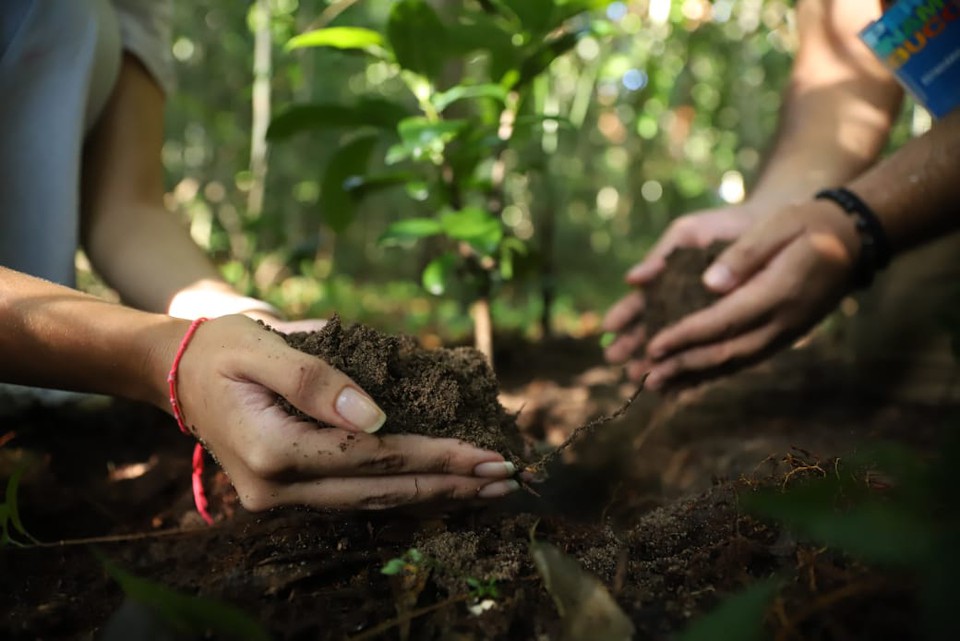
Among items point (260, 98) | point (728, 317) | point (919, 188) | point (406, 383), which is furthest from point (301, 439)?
point (260, 98)

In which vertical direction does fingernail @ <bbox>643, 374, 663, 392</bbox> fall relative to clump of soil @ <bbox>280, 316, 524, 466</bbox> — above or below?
below

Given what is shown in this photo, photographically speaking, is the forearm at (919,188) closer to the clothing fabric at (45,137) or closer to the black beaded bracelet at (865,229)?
the black beaded bracelet at (865,229)

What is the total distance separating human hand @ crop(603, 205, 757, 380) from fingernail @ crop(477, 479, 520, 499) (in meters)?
1.09

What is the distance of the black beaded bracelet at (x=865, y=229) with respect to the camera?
1.74 metres

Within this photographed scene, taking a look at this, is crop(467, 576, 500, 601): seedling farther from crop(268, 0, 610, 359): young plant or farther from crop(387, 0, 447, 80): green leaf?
crop(387, 0, 447, 80): green leaf

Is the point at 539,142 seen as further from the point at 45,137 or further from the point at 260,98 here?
the point at 45,137

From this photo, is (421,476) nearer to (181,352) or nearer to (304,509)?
(304,509)

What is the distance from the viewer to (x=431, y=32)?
1.67 metres

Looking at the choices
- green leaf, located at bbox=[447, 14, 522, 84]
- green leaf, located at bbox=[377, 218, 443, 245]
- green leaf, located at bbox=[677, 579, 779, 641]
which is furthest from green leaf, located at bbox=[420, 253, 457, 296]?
green leaf, located at bbox=[677, 579, 779, 641]

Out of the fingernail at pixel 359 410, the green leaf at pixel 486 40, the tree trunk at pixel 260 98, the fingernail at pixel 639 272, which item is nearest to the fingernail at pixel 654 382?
the fingernail at pixel 639 272

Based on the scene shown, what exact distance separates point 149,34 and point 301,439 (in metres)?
1.84

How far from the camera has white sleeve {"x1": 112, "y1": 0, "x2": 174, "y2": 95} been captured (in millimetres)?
2021

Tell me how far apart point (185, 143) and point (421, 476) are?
38.4 ft

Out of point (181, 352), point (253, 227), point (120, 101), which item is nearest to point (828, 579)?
point (181, 352)
